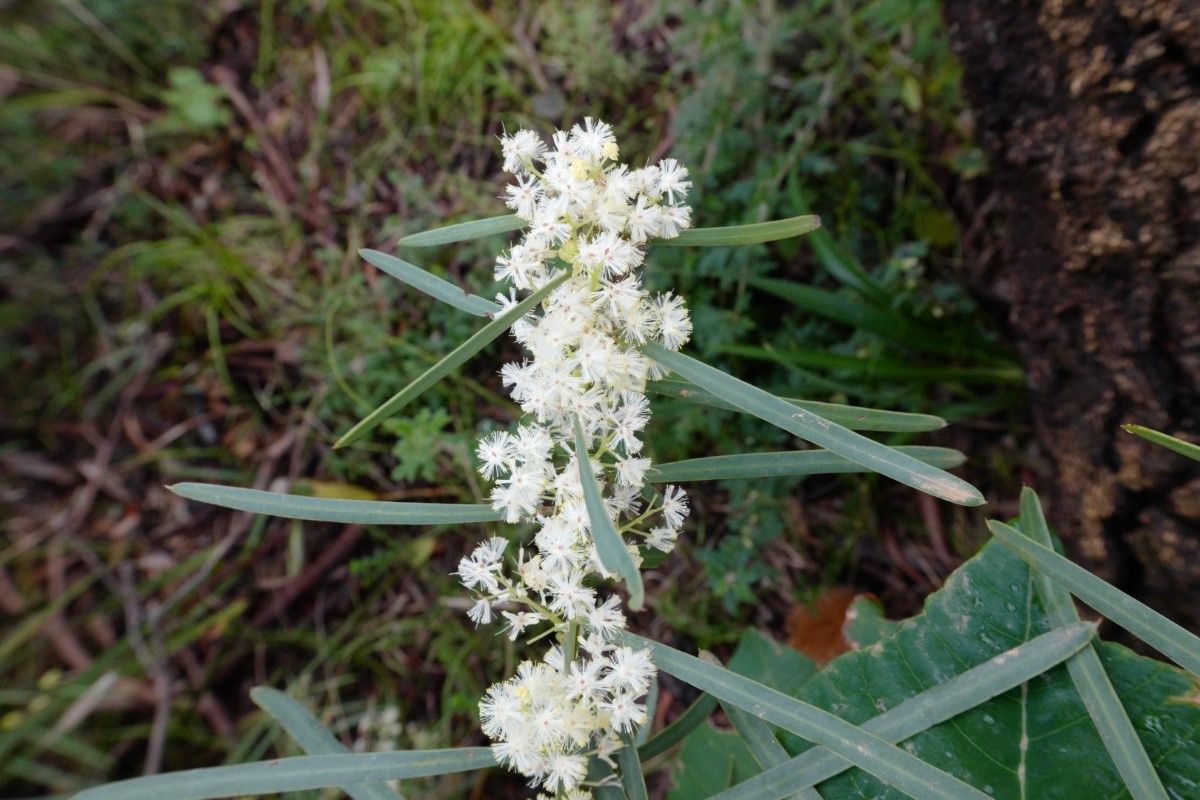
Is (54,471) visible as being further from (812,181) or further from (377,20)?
(812,181)

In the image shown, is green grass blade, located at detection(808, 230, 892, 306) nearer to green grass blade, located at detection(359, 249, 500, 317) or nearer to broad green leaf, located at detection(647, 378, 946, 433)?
broad green leaf, located at detection(647, 378, 946, 433)

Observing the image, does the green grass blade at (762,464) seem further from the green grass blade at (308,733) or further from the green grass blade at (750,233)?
the green grass blade at (308,733)

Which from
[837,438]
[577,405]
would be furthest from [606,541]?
[837,438]

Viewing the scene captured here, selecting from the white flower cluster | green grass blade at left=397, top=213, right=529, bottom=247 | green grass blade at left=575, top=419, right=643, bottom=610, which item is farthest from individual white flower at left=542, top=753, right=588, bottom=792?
green grass blade at left=397, top=213, right=529, bottom=247

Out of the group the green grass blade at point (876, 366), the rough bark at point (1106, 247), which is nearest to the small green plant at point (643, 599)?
the rough bark at point (1106, 247)

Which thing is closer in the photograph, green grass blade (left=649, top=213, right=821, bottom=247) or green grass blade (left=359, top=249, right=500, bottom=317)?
green grass blade (left=649, top=213, right=821, bottom=247)

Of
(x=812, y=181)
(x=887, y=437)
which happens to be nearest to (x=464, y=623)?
(x=887, y=437)

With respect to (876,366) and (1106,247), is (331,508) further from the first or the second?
(1106,247)
